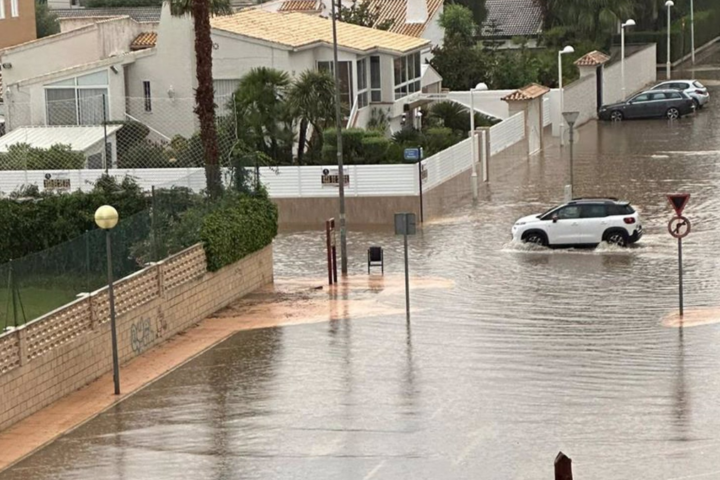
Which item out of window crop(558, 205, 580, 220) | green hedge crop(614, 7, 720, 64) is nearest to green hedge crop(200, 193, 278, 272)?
window crop(558, 205, 580, 220)

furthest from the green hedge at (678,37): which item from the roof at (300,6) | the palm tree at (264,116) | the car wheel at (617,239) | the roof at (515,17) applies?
the car wheel at (617,239)

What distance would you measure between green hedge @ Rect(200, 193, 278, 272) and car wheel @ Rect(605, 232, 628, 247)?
27.6 feet

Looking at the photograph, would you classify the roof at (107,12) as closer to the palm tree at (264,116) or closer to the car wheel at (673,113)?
the car wheel at (673,113)

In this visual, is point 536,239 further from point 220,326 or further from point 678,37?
point 678,37

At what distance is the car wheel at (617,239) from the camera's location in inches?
1570

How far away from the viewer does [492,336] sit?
30.3 meters

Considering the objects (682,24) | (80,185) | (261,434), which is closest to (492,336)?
(261,434)

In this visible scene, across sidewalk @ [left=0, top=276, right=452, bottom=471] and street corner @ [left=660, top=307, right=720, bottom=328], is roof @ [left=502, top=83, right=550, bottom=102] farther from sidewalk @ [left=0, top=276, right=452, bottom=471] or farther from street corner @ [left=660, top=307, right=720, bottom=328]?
street corner @ [left=660, top=307, right=720, bottom=328]

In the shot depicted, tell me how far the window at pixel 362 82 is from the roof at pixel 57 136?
10.2 metres

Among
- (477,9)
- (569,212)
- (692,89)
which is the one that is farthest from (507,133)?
(477,9)

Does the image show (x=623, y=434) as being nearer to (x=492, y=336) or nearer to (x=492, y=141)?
(x=492, y=336)

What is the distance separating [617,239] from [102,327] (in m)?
15.9

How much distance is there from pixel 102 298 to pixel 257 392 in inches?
147

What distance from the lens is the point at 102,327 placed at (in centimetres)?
2850
